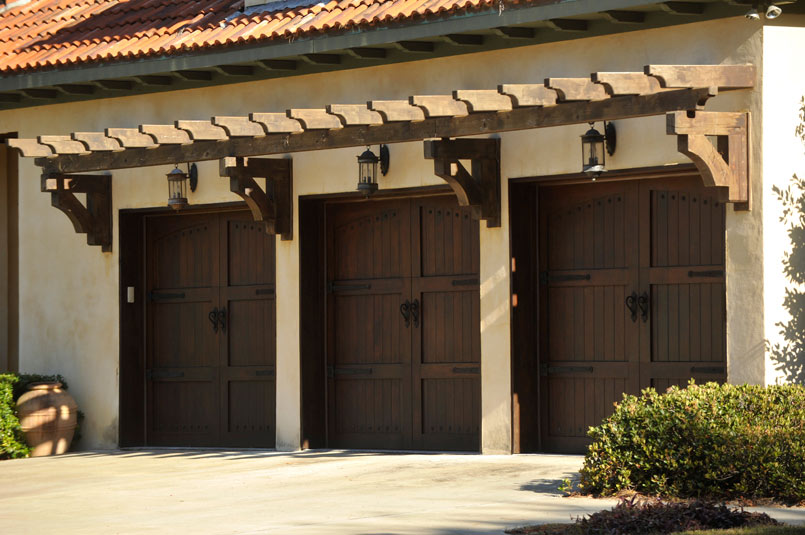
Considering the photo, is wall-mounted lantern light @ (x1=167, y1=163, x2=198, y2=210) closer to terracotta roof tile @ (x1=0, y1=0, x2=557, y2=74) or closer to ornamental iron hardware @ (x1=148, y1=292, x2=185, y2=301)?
ornamental iron hardware @ (x1=148, y1=292, x2=185, y2=301)

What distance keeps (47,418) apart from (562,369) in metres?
6.03

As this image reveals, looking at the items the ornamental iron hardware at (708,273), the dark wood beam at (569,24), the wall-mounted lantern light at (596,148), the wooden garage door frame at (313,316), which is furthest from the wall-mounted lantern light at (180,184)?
the ornamental iron hardware at (708,273)

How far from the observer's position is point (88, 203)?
1535 centimetres

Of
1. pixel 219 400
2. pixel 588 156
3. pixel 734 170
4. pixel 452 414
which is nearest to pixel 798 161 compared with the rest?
pixel 734 170

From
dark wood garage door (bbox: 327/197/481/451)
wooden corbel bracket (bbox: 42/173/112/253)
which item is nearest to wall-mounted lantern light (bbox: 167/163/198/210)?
wooden corbel bracket (bbox: 42/173/112/253)

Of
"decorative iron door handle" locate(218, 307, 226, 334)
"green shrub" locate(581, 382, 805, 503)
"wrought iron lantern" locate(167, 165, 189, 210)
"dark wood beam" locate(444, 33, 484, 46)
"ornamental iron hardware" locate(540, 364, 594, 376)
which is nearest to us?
"green shrub" locate(581, 382, 805, 503)

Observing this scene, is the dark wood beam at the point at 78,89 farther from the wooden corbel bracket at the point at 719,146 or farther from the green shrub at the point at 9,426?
the wooden corbel bracket at the point at 719,146

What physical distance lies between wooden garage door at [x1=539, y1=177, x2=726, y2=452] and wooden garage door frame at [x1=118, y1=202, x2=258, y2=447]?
479 centimetres

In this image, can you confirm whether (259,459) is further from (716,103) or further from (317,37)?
(716,103)

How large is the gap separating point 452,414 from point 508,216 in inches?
84.5

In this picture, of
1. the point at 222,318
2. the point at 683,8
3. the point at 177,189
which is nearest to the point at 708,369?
the point at 683,8

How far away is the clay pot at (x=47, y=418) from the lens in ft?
48.3

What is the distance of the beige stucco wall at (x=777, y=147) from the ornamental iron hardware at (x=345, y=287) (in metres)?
4.47

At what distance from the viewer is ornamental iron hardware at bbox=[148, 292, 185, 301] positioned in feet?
50.2
